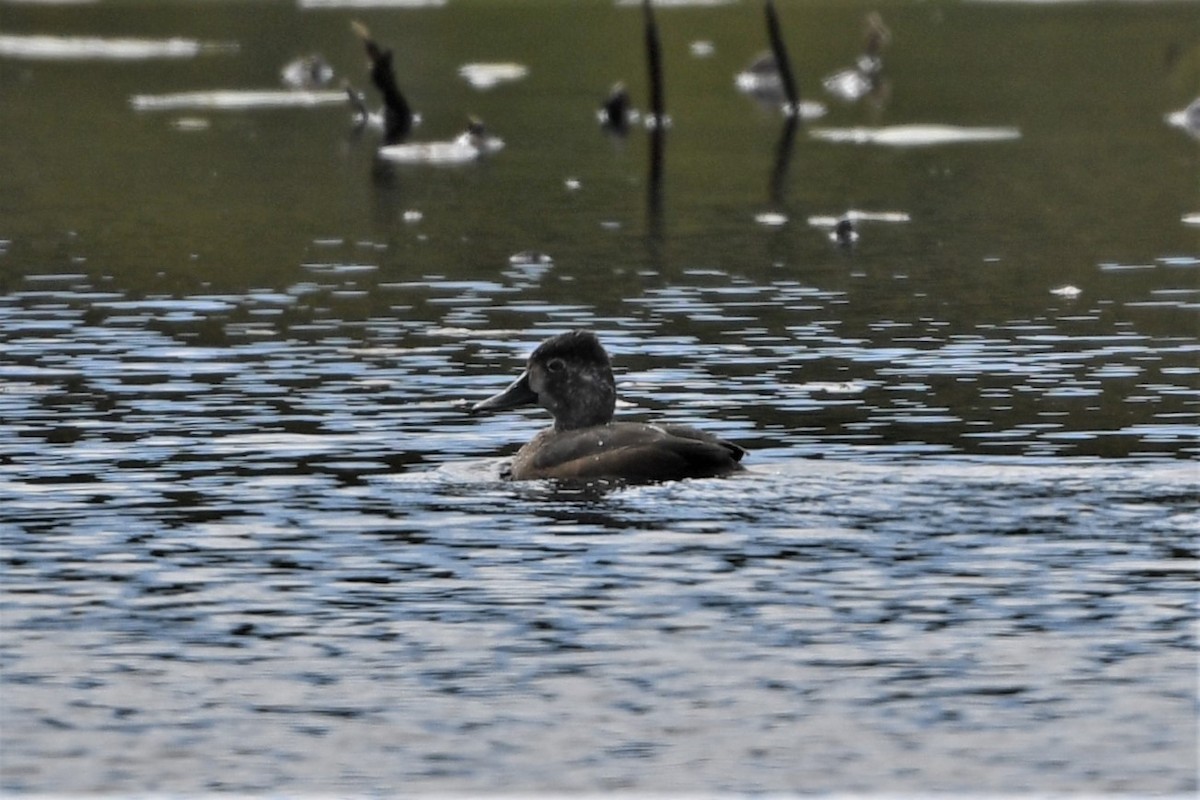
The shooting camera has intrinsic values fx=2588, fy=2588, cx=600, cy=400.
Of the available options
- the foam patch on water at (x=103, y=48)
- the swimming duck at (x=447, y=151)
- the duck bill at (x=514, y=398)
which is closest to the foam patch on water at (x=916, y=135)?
the swimming duck at (x=447, y=151)

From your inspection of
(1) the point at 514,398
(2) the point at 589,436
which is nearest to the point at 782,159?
(1) the point at 514,398

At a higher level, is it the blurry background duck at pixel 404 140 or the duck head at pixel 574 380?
the blurry background duck at pixel 404 140

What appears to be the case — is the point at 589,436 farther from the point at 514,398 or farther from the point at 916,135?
the point at 916,135

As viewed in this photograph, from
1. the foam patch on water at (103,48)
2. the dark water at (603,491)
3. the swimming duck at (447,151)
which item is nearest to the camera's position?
the dark water at (603,491)

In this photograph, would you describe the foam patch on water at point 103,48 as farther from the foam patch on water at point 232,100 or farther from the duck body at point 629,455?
the duck body at point 629,455

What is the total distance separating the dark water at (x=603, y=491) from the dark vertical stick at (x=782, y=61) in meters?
8.16

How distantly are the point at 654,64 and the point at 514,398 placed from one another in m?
30.2

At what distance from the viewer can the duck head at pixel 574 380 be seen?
56.7 feet

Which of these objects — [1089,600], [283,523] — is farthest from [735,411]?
[1089,600]

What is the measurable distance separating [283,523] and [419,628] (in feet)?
8.91

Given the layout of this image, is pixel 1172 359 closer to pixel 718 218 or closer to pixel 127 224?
pixel 718 218

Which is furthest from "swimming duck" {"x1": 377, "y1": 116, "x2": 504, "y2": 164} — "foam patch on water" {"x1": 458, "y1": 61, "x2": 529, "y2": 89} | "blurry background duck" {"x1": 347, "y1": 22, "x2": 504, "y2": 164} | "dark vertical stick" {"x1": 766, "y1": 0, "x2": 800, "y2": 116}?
"foam patch on water" {"x1": 458, "y1": 61, "x2": 529, "y2": 89}

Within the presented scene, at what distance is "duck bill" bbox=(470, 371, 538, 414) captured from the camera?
17.7m

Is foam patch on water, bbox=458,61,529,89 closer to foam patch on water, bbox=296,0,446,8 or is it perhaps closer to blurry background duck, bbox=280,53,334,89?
blurry background duck, bbox=280,53,334,89
